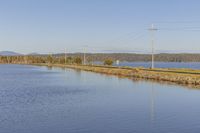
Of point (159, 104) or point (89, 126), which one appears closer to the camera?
point (89, 126)

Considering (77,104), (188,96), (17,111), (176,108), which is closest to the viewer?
(17,111)

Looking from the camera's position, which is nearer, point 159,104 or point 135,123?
point 135,123

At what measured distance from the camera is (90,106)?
95.6 ft

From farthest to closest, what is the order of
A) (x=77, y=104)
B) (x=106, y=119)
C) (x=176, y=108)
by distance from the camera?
1. (x=77, y=104)
2. (x=176, y=108)
3. (x=106, y=119)

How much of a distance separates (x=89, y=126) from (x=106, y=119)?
96.7 inches

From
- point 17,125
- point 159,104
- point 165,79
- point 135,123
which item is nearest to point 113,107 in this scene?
point 159,104

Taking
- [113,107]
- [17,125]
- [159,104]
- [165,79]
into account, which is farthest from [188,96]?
[165,79]

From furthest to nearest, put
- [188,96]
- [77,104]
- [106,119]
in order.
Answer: [188,96] → [77,104] → [106,119]

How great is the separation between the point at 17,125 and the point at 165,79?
146 ft

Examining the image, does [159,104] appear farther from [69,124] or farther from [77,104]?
[69,124]

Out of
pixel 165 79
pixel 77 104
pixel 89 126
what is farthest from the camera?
pixel 165 79

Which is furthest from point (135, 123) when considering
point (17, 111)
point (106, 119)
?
point (17, 111)

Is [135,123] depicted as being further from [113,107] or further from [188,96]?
[188,96]

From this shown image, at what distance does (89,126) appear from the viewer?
20.6m
